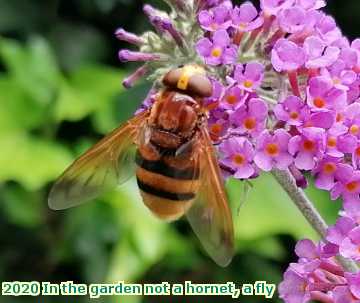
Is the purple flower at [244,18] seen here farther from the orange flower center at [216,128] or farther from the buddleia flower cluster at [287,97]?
the orange flower center at [216,128]

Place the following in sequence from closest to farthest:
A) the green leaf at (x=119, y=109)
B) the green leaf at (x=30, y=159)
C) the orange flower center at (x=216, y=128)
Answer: the orange flower center at (x=216, y=128) < the green leaf at (x=30, y=159) < the green leaf at (x=119, y=109)

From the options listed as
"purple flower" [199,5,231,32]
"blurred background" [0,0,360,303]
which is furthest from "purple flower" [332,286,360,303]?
"blurred background" [0,0,360,303]

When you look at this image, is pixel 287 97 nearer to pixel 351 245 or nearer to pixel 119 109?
pixel 351 245

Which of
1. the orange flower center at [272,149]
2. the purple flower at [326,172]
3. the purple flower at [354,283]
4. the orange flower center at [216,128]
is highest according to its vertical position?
the orange flower center at [272,149]

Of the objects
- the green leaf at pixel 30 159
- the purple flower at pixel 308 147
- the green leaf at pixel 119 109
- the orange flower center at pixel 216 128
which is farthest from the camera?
the green leaf at pixel 119 109

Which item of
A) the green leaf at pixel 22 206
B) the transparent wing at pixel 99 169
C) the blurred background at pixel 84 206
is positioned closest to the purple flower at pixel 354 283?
the transparent wing at pixel 99 169

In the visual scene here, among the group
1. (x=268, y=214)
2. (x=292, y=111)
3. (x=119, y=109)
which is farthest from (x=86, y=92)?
(x=292, y=111)

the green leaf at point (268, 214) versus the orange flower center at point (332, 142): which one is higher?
the orange flower center at point (332, 142)
